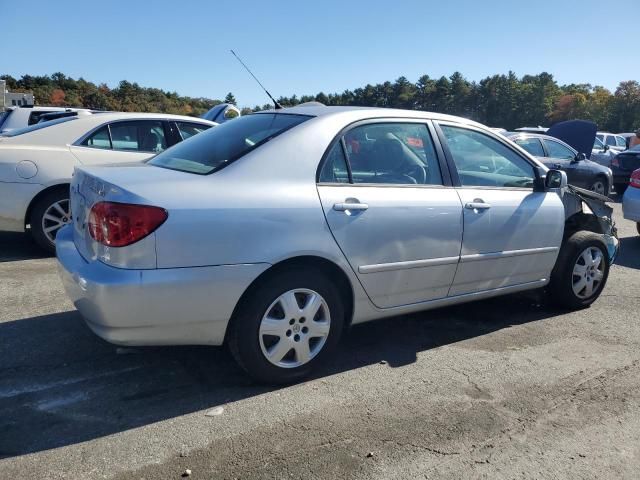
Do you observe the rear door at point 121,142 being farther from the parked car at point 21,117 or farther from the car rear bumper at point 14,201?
the parked car at point 21,117

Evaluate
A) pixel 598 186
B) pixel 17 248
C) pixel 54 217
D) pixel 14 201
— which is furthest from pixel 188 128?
pixel 598 186

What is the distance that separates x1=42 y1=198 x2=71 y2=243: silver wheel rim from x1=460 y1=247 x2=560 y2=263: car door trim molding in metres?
4.16

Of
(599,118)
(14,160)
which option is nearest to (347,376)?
(14,160)

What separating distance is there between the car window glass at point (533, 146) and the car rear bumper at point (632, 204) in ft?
9.12

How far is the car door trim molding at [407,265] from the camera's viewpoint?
344cm

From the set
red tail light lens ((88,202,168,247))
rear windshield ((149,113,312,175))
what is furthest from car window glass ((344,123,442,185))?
red tail light lens ((88,202,168,247))

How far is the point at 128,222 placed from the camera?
9.16 feet

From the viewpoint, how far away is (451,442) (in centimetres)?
280

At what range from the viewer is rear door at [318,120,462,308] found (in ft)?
11.0

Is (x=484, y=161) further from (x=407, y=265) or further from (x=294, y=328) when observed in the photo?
(x=294, y=328)

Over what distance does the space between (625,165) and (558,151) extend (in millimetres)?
4574

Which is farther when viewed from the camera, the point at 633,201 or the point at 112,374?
the point at 633,201

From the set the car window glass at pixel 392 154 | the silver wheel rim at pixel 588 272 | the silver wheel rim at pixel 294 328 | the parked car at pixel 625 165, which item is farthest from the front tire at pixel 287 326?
the parked car at pixel 625 165

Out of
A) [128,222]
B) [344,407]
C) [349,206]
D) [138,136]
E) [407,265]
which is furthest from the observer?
[138,136]
